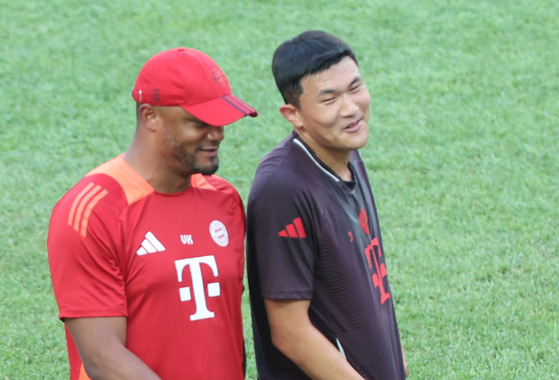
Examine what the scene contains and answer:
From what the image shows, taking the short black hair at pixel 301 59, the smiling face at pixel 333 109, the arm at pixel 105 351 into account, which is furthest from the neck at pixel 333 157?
the arm at pixel 105 351

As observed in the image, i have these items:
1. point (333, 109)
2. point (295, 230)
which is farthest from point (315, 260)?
point (333, 109)

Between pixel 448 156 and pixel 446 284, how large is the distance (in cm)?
243

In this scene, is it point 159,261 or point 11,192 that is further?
point 11,192

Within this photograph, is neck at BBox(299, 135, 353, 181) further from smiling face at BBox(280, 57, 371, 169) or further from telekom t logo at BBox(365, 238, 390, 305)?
telekom t logo at BBox(365, 238, 390, 305)


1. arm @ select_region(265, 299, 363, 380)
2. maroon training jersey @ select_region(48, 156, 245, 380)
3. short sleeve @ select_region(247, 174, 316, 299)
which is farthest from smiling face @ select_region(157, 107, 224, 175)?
arm @ select_region(265, 299, 363, 380)

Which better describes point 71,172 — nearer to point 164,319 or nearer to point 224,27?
point 224,27

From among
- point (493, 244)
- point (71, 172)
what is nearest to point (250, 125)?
point (71, 172)

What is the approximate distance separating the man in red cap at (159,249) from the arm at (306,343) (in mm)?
191

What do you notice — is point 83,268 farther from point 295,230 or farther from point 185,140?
point 295,230

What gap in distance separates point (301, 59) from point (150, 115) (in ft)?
1.96

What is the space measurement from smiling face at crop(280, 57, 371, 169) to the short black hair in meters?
0.02

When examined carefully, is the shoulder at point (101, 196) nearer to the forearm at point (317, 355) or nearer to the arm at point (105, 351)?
the arm at point (105, 351)

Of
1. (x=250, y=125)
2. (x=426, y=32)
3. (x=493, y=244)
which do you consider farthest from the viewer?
(x=426, y=32)

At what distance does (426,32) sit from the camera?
11930 millimetres
